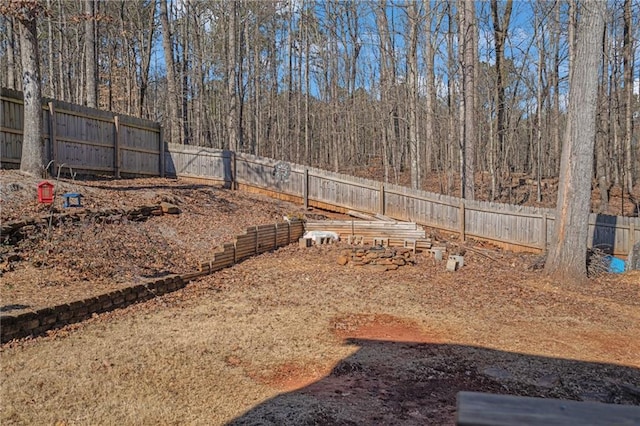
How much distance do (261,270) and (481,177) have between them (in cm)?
1669

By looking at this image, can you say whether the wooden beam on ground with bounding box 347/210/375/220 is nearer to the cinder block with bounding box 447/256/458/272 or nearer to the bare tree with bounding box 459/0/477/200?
the bare tree with bounding box 459/0/477/200

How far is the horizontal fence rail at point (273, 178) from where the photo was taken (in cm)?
1181

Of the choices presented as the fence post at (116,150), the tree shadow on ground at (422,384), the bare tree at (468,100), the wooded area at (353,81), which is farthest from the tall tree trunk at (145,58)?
the tree shadow on ground at (422,384)

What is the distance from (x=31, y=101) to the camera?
387 inches

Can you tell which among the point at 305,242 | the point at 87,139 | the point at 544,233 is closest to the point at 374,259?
the point at 305,242

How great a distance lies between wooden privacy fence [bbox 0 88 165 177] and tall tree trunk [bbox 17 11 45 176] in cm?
109

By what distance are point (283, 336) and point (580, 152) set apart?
7197mm

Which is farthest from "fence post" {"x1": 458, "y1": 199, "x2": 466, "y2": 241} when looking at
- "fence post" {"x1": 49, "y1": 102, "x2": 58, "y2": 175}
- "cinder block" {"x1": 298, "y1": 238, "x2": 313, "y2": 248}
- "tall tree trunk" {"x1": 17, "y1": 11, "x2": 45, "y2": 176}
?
"fence post" {"x1": 49, "y1": 102, "x2": 58, "y2": 175}

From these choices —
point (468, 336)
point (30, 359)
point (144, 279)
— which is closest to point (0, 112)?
point (144, 279)

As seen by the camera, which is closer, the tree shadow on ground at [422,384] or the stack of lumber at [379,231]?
the tree shadow on ground at [422,384]

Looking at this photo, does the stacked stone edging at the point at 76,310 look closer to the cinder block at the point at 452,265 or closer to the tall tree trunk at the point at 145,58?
the cinder block at the point at 452,265

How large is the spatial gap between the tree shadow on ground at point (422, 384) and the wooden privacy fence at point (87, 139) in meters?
9.97

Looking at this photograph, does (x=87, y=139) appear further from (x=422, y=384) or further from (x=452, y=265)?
(x=422, y=384)

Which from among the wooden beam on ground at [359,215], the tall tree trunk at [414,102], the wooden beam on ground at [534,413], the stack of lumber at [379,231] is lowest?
the stack of lumber at [379,231]
